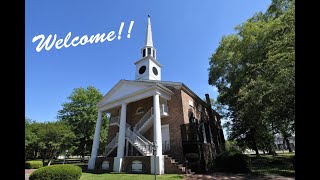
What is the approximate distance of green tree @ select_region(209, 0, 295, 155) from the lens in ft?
42.4

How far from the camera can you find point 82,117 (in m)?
37.1

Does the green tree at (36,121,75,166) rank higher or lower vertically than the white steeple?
lower

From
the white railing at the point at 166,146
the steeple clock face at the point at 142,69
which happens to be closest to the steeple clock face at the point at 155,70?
the steeple clock face at the point at 142,69

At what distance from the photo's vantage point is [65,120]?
37.7 metres

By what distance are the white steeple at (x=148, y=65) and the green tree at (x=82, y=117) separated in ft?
50.7

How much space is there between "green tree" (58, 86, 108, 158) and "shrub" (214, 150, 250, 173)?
970 inches

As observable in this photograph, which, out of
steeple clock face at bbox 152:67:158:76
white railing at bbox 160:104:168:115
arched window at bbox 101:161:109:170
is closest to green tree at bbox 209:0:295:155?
white railing at bbox 160:104:168:115

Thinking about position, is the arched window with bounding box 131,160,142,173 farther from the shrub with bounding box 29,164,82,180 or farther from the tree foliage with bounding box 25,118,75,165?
the tree foliage with bounding box 25,118,75,165

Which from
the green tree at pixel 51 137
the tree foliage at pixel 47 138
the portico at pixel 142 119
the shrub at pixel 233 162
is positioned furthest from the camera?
the green tree at pixel 51 137

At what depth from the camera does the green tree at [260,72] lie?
12.9m

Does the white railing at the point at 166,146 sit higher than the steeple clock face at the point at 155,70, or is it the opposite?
the steeple clock face at the point at 155,70

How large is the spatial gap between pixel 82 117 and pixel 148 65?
18.5 meters

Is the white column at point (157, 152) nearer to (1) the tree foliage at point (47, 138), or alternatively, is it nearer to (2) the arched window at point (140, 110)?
(2) the arched window at point (140, 110)
